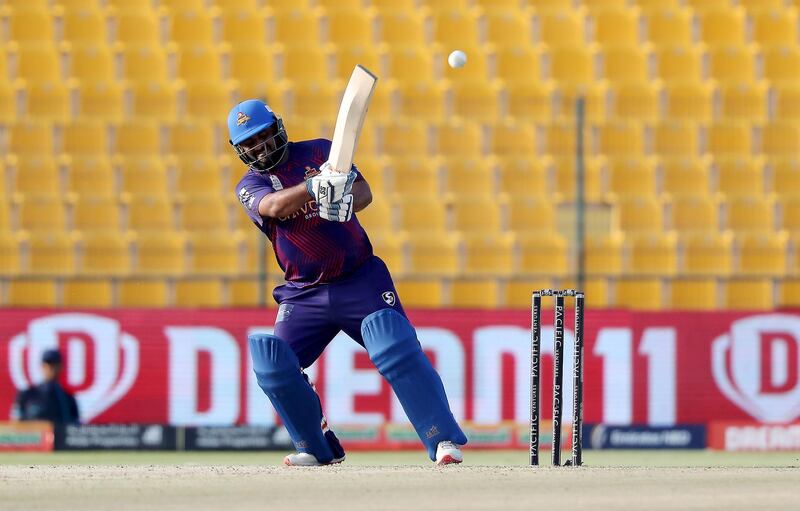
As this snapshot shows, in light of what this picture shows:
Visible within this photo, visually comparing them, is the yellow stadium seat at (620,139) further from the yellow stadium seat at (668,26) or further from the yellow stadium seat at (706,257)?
the yellow stadium seat at (668,26)

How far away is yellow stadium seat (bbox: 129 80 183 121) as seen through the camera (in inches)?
644

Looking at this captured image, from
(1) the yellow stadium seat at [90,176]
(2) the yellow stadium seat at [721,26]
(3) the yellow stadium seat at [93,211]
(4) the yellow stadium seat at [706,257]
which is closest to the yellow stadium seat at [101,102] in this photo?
(1) the yellow stadium seat at [90,176]

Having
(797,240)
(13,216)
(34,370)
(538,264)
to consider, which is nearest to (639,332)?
(538,264)

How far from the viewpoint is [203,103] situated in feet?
53.9

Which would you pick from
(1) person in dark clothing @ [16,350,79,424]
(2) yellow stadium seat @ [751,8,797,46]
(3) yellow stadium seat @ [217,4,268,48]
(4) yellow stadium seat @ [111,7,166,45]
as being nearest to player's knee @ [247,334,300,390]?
(1) person in dark clothing @ [16,350,79,424]

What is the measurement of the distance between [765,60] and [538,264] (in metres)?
4.27

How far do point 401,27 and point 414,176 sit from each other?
2.39 metres

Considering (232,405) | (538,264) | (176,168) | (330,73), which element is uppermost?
(330,73)

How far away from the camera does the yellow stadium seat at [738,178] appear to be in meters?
16.1

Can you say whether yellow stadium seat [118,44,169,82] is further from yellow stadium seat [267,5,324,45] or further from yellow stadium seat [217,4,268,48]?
yellow stadium seat [267,5,324,45]

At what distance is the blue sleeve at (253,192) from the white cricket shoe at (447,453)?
4.49 ft

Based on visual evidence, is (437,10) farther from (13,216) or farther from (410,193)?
(13,216)

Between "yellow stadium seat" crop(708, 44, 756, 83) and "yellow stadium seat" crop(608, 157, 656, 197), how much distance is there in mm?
1838

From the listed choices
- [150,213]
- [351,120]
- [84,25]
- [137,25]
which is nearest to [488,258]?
[150,213]
